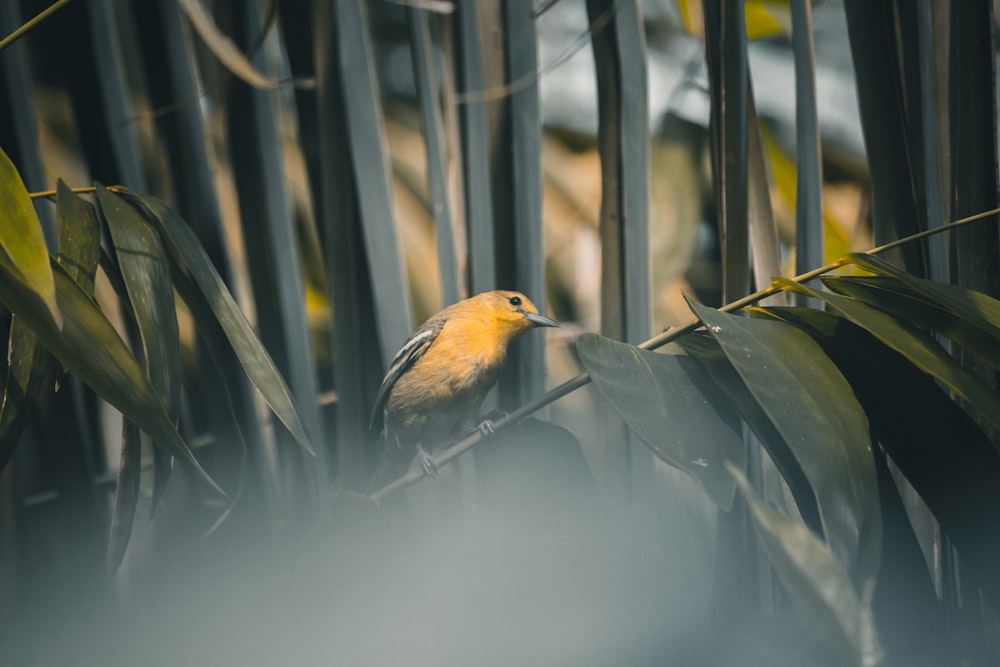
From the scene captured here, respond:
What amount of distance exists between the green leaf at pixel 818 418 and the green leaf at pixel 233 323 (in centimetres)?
22

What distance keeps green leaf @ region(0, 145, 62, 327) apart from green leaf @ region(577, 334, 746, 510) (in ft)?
0.75

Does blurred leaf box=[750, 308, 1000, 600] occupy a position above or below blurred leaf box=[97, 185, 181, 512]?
below

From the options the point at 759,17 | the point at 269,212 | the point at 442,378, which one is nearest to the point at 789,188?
the point at 759,17

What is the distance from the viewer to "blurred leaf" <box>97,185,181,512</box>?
1.31 ft

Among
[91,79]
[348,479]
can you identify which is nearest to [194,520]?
[348,479]

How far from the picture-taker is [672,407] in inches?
15.4

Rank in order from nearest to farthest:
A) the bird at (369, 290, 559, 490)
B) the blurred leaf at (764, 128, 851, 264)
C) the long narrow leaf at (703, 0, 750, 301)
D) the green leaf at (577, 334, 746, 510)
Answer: the green leaf at (577, 334, 746, 510) → the long narrow leaf at (703, 0, 750, 301) → the bird at (369, 290, 559, 490) → the blurred leaf at (764, 128, 851, 264)

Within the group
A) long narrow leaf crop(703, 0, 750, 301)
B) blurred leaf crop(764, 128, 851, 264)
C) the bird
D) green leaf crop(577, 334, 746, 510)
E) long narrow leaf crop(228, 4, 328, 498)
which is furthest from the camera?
blurred leaf crop(764, 128, 851, 264)

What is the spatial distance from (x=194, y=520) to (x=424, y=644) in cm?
26

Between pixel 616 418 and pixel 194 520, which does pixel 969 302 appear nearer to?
pixel 616 418

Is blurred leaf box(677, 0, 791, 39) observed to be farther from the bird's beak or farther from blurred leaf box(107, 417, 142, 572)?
blurred leaf box(107, 417, 142, 572)

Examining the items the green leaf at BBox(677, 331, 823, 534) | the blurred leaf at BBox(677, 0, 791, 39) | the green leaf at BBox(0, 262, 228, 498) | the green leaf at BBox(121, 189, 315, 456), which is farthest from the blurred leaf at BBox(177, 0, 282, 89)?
the blurred leaf at BBox(677, 0, 791, 39)

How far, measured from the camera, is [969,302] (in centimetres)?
38

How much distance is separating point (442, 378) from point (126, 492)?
50 cm
